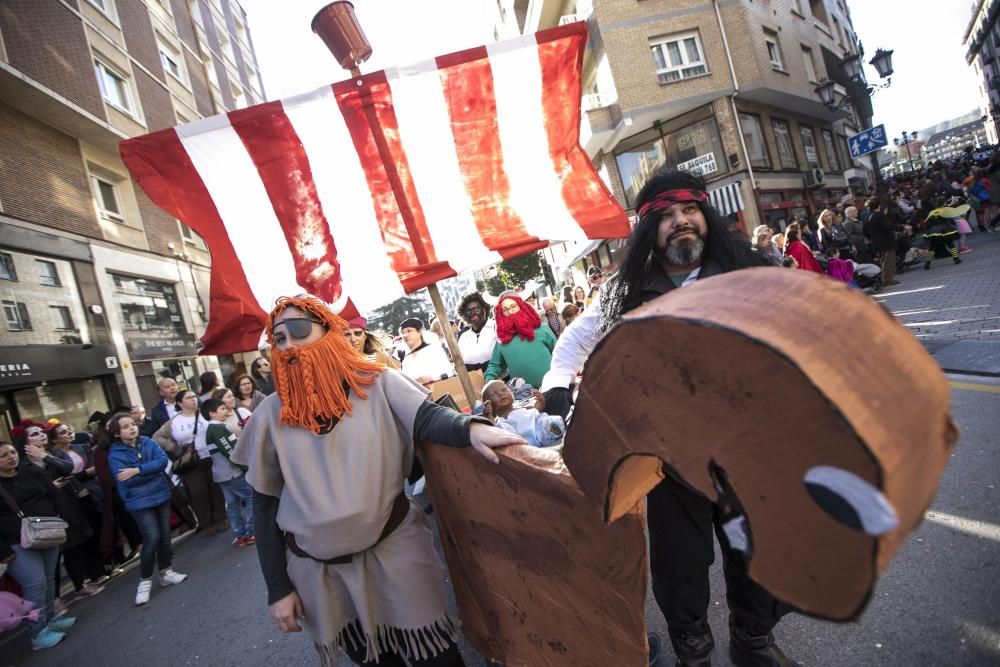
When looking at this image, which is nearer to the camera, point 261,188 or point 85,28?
point 261,188

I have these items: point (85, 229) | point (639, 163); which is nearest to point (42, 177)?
point (85, 229)

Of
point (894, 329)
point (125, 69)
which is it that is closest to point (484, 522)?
point (894, 329)

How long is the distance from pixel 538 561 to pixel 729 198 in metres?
17.8

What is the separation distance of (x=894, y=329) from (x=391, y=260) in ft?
9.99

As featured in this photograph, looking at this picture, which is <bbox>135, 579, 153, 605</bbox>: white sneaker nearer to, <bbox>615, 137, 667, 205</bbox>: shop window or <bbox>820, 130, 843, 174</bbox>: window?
<bbox>615, 137, 667, 205</bbox>: shop window

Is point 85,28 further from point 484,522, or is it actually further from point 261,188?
point 484,522

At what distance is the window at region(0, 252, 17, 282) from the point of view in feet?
34.4

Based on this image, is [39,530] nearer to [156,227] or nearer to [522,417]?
[522,417]

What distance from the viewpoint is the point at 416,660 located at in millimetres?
1775

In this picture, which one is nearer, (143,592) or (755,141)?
(143,592)

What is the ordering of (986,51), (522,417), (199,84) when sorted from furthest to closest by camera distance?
(986,51)
(199,84)
(522,417)

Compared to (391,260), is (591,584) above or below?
below

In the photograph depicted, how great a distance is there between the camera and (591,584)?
4.26ft

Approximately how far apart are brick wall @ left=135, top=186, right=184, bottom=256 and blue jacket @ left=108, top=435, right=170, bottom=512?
13.3m
